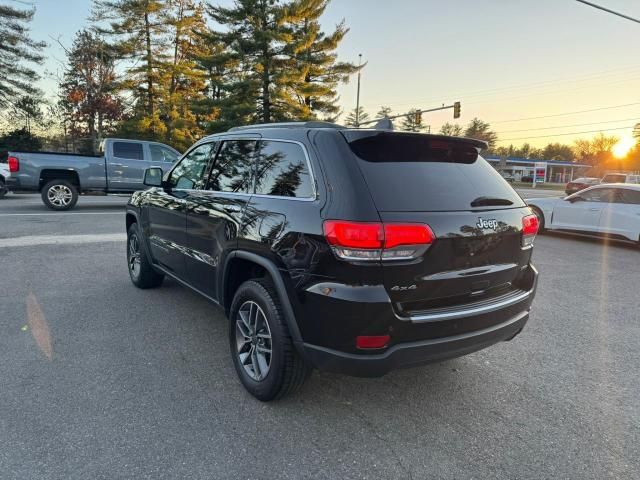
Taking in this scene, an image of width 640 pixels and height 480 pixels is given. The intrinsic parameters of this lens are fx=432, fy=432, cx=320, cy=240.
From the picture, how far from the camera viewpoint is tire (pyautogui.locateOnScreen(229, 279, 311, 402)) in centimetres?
263

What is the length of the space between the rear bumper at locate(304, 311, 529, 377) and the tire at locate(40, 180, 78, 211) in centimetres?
1193

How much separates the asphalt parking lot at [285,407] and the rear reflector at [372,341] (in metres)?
0.60

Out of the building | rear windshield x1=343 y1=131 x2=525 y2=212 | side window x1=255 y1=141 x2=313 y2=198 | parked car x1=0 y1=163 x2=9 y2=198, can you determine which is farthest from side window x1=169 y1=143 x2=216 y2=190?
the building

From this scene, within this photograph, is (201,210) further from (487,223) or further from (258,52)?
(258,52)

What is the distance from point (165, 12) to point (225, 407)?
34262mm

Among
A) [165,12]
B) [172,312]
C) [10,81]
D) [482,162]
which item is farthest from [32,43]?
[482,162]

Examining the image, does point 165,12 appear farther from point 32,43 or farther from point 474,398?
point 474,398

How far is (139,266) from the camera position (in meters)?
5.18

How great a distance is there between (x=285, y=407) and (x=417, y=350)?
978mm

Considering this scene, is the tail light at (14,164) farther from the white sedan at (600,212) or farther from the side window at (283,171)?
the white sedan at (600,212)

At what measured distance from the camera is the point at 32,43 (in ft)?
107

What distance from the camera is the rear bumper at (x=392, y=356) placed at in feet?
7.67

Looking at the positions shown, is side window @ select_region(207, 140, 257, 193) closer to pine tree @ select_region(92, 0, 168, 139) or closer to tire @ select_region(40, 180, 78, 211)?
tire @ select_region(40, 180, 78, 211)

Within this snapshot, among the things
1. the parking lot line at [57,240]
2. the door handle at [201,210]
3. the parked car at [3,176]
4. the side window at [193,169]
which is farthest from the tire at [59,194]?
the door handle at [201,210]
